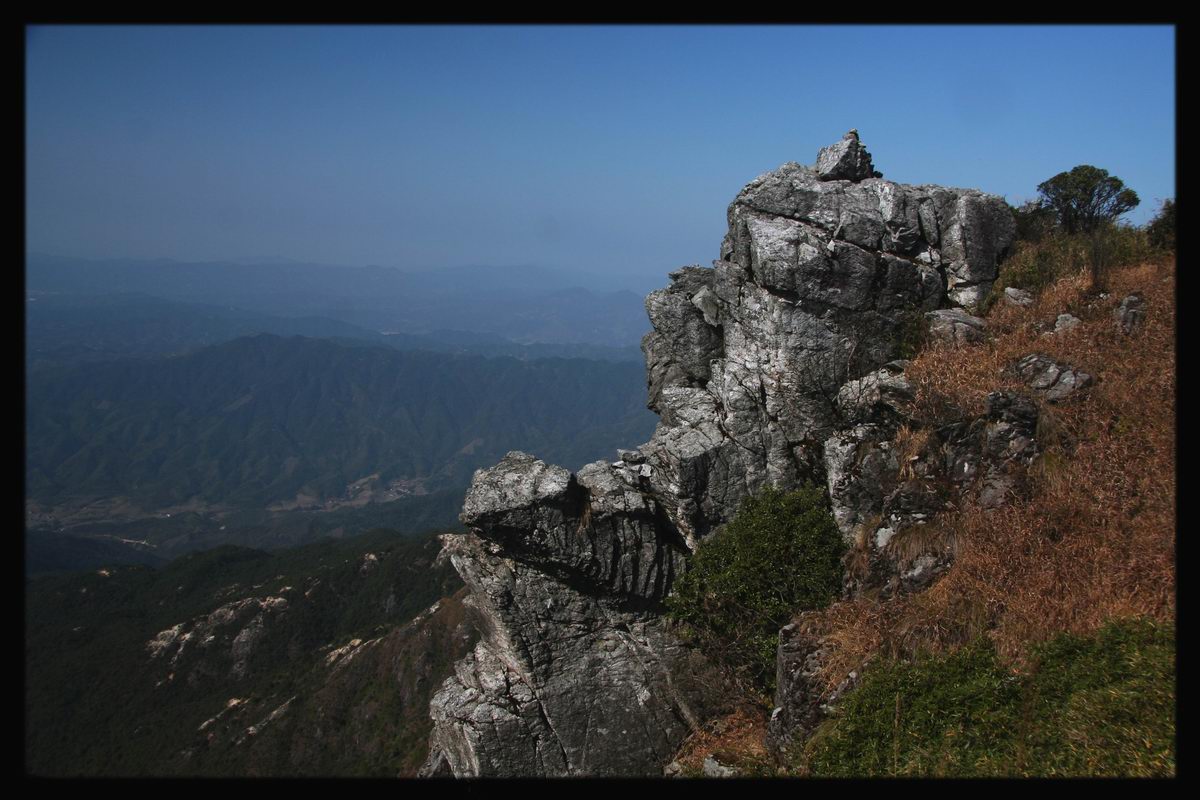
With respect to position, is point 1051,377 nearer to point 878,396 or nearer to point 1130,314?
point 1130,314

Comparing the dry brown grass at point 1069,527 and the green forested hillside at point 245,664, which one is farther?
the green forested hillside at point 245,664

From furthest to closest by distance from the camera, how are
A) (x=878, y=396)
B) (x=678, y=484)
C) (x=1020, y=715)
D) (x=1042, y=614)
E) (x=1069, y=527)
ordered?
(x=678, y=484)
(x=878, y=396)
(x=1069, y=527)
(x=1042, y=614)
(x=1020, y=715)

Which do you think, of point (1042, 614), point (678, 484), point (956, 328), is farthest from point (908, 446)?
point (678, 484)

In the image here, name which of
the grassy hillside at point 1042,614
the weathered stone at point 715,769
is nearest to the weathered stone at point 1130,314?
the grassy hillside at point 1042,614

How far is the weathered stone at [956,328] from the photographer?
570 inches

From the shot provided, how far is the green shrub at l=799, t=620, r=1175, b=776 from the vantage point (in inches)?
273

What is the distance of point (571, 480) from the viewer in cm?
1697

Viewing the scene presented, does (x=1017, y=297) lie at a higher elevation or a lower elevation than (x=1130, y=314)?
higher

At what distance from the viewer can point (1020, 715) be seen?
26.0 feet

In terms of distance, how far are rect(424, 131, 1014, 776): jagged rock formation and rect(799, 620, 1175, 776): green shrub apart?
6.62 meters

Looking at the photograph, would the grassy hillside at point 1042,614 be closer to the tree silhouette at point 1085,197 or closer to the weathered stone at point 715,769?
the weathered stone at point 715,769

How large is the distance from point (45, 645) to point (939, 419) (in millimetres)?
102852

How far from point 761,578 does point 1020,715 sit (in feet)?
20.1

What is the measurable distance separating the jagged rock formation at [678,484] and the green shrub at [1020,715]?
6.62 m
